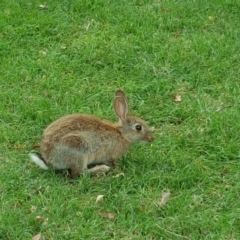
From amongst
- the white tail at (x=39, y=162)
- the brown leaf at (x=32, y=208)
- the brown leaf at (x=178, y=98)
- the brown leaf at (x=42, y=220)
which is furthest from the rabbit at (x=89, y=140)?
the brown leaf at (x=178, y=98)

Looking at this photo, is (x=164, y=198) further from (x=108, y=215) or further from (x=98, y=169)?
(x=98, y=169)

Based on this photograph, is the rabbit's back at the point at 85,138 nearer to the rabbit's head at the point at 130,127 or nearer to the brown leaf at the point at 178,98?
the rabbit's head at the point at 130,127

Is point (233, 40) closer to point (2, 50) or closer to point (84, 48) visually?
point (84, 48)

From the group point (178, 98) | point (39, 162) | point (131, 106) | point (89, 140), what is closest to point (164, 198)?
point (89, 140)

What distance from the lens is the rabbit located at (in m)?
5.68

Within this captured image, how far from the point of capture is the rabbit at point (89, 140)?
5.68 metres

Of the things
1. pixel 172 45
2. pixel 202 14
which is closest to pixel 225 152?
pixel 172 45

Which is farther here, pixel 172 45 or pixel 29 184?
pixel 172 45

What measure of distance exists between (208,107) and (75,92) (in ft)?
4.09

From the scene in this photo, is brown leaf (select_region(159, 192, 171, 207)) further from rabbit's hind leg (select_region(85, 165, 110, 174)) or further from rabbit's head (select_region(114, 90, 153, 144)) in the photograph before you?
rabbit's head (select_region(114, 90, 153, 144))

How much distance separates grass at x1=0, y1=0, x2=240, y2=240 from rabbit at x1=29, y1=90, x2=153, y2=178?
0.11 meters

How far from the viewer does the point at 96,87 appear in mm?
7039

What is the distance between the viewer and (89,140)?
227 inches

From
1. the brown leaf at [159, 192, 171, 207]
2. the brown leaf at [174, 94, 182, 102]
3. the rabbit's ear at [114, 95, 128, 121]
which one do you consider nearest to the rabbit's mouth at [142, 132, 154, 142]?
the rabbit's ear at [114, 95, 128, 121]
